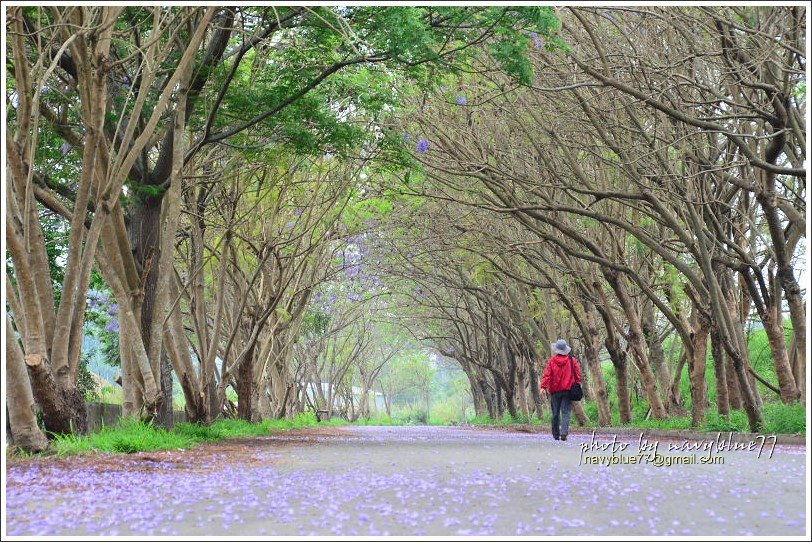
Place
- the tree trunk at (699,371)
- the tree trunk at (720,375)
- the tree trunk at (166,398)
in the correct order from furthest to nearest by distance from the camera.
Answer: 1. the tree trunk at (699,371)
2. the tree trunk at (720,375)
3. the tree trunk at (166,398)

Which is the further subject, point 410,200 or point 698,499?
point 410,200

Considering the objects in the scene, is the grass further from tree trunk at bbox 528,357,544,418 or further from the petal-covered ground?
tree trunk at bbox 528,357,544,418

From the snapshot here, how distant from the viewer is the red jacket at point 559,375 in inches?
590

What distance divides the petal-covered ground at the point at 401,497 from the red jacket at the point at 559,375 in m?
4.54

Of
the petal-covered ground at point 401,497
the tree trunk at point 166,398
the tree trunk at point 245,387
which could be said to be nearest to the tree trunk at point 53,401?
the petal-covered ground at point 401,497

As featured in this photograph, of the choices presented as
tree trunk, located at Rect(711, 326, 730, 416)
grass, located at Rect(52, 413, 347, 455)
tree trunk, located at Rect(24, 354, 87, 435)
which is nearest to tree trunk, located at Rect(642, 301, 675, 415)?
tree trunk, located at Rect(711, 326, 730, 416)

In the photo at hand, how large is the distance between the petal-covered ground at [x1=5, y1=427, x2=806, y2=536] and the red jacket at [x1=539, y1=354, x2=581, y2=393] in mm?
4536

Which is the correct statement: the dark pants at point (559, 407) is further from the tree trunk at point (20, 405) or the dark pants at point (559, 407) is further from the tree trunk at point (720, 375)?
the tree trunk at point (20, 405)

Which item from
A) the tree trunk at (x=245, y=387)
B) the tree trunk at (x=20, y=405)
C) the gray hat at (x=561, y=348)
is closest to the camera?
the tree trunk at (x=20, y=405)

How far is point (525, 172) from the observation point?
17766 millimetres

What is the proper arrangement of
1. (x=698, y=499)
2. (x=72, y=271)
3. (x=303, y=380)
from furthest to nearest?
(x=303, y=380) < (x=72, y=271) < (x=698, y=499)

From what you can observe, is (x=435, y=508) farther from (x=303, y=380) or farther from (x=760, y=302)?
(x=303, y=380)

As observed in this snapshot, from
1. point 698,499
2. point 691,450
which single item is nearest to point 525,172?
point 691,450

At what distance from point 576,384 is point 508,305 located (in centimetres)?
1098
